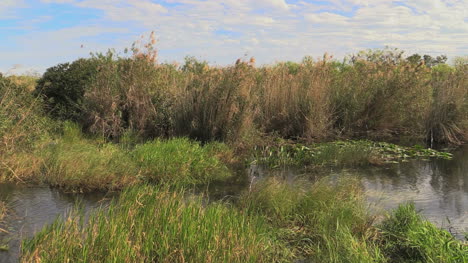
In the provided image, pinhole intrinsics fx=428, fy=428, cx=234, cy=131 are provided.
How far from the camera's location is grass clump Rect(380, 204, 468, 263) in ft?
14.5

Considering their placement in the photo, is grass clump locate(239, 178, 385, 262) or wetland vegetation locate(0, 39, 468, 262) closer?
wetland vegetation locate(0, 39, 468, 262)

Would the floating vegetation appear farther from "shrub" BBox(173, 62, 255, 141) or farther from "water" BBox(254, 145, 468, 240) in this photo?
"shrub" BBox(173, 62, 255, 141)

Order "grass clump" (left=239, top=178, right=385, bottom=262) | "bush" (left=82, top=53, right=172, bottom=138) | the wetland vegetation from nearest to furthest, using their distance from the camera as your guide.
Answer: the wetland vegetation
"grass clump" (left=239, top=178, right=385, bottom=262)
"bush" (left=82, top=53, right=172, bottom=138)

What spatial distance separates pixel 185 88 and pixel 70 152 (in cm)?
434

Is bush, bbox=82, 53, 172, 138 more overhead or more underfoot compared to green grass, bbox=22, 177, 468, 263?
more overhead

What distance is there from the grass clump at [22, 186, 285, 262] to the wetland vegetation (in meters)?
0.02

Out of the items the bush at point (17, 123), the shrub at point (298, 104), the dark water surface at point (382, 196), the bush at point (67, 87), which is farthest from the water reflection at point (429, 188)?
the bush at point (67, 87)

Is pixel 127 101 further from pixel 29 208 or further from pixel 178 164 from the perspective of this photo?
pixel 29 208

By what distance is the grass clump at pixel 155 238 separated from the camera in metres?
3.80

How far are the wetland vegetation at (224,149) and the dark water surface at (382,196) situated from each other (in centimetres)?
39

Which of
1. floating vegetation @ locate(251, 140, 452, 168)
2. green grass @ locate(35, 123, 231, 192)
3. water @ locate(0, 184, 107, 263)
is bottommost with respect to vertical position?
floating vegetation @ locate(251, 140, 452, 168)

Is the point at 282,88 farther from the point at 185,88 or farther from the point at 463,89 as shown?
the point at 463,89

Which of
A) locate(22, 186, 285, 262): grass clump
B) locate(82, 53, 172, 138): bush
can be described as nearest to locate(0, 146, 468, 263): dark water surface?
locate(22, 186, 285, 262): grass clump

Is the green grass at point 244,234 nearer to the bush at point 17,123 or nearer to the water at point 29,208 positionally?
the water at point 29,208
